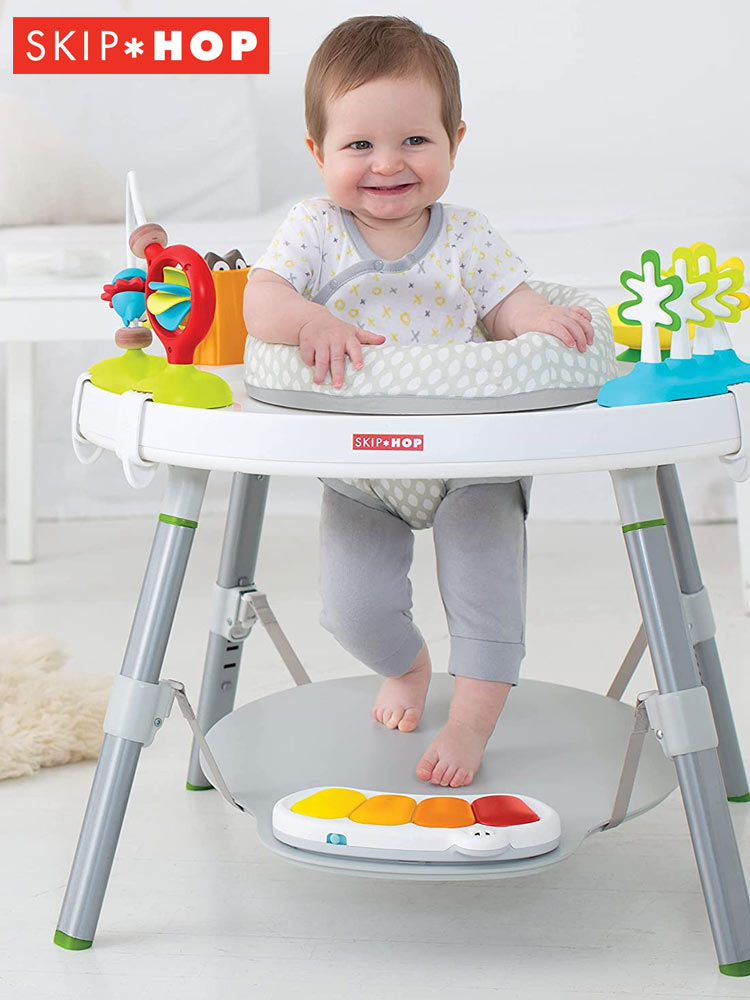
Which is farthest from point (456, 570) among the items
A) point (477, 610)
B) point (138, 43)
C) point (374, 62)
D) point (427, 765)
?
point (138, 43)

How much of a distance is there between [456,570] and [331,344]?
0.68 feet

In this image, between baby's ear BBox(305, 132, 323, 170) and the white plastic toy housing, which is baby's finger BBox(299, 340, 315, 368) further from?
the white plastic toy housing

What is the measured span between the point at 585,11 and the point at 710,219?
53cm

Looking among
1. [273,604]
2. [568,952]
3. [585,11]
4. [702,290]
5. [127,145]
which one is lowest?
[568,952]

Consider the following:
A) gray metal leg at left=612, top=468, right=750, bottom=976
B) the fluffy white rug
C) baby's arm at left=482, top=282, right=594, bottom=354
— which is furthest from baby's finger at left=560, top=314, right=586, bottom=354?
the fluffy white rug

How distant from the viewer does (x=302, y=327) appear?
0.92 metres

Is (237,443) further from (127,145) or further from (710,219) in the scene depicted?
(127,145)

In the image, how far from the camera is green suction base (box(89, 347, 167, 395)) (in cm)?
93

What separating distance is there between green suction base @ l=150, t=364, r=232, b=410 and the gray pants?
0.20 m

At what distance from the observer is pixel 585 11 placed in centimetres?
247

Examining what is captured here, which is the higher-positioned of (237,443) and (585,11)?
(585,11)

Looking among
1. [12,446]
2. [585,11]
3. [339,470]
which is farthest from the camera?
[585,11]

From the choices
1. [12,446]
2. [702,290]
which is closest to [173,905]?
[702,290]

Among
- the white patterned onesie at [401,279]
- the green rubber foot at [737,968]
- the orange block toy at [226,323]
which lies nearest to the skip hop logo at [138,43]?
the orange block toy at [226,323]
